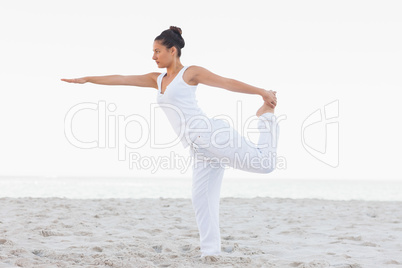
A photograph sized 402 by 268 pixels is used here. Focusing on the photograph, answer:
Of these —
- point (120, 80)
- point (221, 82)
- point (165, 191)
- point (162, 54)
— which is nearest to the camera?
point (221, 82)

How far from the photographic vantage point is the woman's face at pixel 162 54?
113 inches

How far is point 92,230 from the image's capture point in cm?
416

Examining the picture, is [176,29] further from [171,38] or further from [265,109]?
[265,109]

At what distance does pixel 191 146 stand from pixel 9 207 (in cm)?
368

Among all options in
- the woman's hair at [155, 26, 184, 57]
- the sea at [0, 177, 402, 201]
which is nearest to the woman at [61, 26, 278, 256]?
the woman's hair at [155, 26, 184, 57]

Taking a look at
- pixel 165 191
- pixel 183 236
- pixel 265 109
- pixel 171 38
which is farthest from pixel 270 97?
pixel 165 191

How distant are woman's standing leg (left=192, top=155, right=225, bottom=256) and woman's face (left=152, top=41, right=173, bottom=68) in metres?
0.71

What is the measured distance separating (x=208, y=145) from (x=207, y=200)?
0.47 meters

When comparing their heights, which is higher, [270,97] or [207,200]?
[270,97]

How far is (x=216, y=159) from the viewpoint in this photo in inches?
115

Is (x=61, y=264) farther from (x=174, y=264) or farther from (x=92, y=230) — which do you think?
(x=92, y=230)

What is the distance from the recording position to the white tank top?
2.79 metres

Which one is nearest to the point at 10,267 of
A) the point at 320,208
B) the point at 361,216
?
the point at 361,216

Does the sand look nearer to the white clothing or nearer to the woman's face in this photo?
the white clothing
